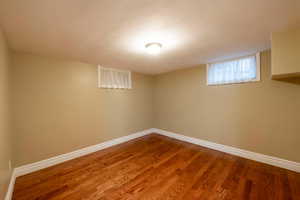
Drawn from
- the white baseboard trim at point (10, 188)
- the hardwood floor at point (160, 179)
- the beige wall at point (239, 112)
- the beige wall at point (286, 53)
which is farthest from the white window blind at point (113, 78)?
the beige wall at point (286, 53)

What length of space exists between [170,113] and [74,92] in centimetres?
273

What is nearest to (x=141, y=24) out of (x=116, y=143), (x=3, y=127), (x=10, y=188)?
(x=3, y=127)

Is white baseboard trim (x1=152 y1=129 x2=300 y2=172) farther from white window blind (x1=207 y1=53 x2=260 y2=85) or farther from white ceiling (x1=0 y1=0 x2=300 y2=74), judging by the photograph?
white ceiling (x1=0 y1=0 x2=300 y2=74)

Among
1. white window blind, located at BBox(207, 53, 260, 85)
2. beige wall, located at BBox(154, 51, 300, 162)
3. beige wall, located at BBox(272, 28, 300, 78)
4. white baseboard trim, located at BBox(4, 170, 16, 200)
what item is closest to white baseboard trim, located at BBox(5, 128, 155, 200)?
white baseboard trim, located at BBox(4, 170, 16, 200)

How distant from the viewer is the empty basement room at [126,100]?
1.27 meters

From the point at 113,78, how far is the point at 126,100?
0.75m

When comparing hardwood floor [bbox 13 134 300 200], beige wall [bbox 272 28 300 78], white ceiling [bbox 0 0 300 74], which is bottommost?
hardwood floor [bbox 13 134 300 200]

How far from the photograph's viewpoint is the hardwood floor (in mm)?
1570

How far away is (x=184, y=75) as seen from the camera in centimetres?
348

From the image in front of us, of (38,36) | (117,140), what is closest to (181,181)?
(117,140)

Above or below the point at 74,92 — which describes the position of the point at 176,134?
below

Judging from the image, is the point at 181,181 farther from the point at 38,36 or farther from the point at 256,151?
the point at 38,36

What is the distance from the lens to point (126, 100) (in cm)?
359

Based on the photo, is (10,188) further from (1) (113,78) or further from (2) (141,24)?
(2) (141,24)
